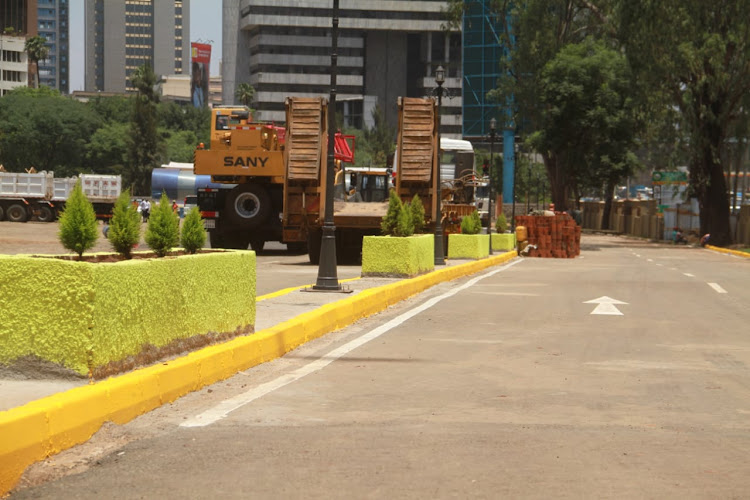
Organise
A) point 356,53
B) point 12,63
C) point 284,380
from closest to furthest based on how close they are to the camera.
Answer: point 284,380, point 12,63, point 356,53

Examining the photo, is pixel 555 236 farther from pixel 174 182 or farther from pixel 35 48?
pixel 35 48

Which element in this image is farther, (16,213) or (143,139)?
(143,139)

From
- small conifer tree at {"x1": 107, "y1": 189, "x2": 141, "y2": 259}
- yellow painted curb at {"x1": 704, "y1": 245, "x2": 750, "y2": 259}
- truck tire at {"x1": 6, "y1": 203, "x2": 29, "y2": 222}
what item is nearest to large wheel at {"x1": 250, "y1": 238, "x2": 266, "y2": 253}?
yellow painted curb at {"x1": 704, "y1": 245, "x2": 750, "y2": 259}

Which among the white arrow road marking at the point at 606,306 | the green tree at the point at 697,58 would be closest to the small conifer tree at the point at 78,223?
the white arrow road marking at the point at 606,306

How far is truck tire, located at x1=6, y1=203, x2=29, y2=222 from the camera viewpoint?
61844 mm

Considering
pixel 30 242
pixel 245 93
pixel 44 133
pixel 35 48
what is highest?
pixel 35 48

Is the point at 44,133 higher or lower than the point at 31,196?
higher

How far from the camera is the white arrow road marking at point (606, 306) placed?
16812mm

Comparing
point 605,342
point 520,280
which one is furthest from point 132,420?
point 520,280

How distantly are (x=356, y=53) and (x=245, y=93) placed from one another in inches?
710

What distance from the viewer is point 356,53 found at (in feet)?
570

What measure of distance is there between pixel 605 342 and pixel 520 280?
477 inches

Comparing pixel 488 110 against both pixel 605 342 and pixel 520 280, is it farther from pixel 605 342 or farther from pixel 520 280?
pixel 605 342

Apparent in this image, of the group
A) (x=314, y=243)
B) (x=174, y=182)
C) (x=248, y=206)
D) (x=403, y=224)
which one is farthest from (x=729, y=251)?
(x=174, y=182)
